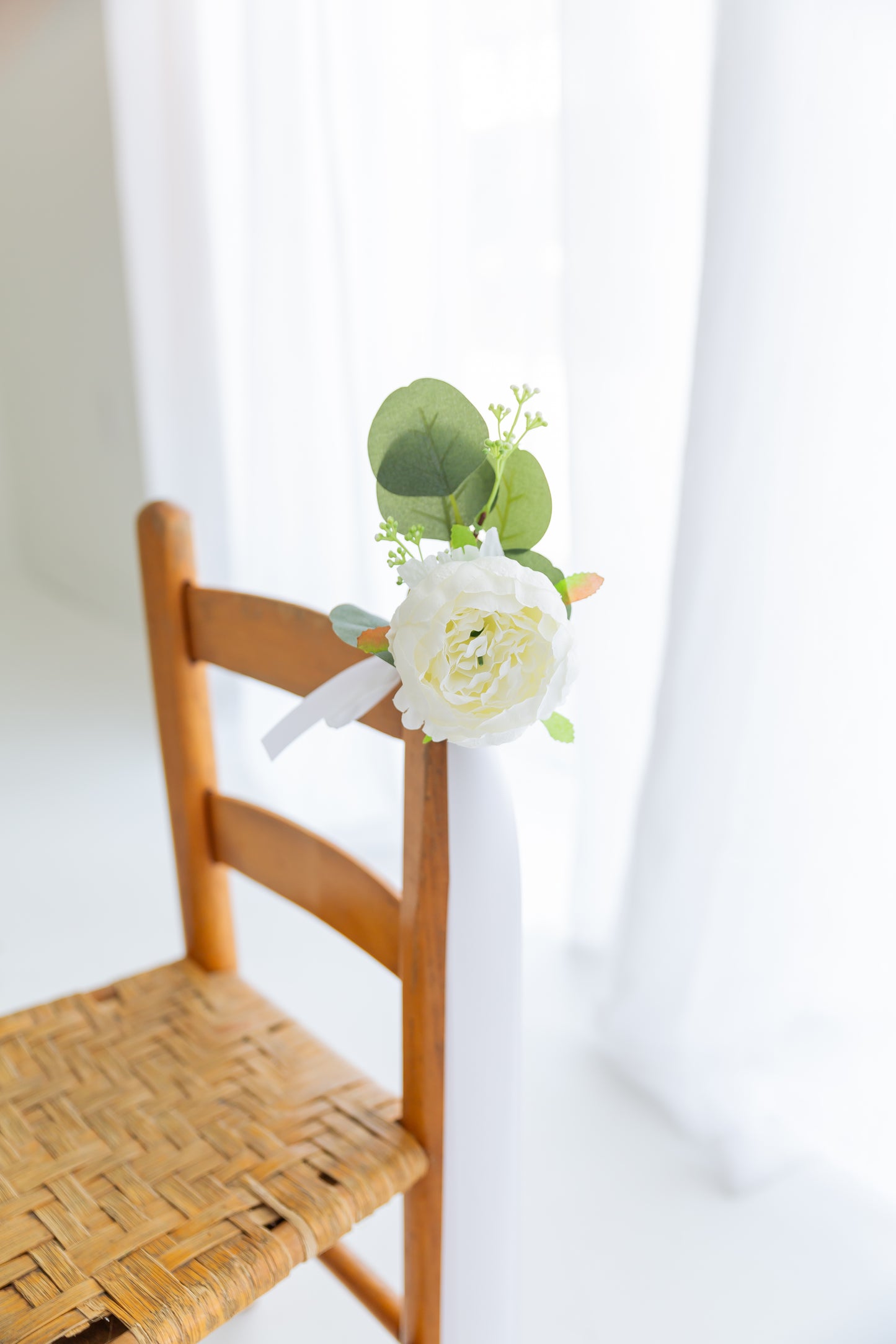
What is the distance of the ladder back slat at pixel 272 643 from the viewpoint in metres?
0.73

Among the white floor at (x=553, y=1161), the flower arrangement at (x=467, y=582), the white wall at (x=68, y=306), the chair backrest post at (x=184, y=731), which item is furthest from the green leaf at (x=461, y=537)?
the white wall at (x=68, y=306)

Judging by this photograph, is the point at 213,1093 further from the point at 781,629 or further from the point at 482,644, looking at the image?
the point at 781,629

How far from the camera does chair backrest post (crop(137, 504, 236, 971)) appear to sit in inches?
34.3

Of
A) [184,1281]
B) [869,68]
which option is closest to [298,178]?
[869,68]

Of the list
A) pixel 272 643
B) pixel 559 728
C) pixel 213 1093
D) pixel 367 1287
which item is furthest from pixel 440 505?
pixel 367 1287

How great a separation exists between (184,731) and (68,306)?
2.89m

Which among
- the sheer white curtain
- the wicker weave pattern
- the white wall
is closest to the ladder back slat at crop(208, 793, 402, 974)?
the wicker weave pattern

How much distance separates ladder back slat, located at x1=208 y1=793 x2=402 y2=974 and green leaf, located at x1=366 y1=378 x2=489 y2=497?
297 millimetres

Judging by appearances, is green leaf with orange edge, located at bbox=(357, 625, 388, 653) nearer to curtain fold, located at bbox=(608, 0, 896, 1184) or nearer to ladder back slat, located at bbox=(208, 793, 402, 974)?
ladder back slat, located at bbox=(208, 793, 402, 974)

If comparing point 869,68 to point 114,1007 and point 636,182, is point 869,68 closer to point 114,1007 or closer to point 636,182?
point 636,182

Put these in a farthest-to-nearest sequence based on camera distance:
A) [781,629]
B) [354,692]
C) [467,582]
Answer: [781,629], [354,692], [467,582]

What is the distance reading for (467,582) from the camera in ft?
1.65

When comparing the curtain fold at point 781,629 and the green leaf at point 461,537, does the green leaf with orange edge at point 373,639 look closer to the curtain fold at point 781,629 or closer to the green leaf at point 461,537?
the green leaf at point 461,537

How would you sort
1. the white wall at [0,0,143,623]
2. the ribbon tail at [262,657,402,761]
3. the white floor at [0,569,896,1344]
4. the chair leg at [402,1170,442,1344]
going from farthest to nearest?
1. the white wall at [0,0,143,623]
2. the white floor at [0,569,896,1344]
3. the chair leg at [402,1170,442,1344]
4. the ribbon tail at [262,657,402,761]
